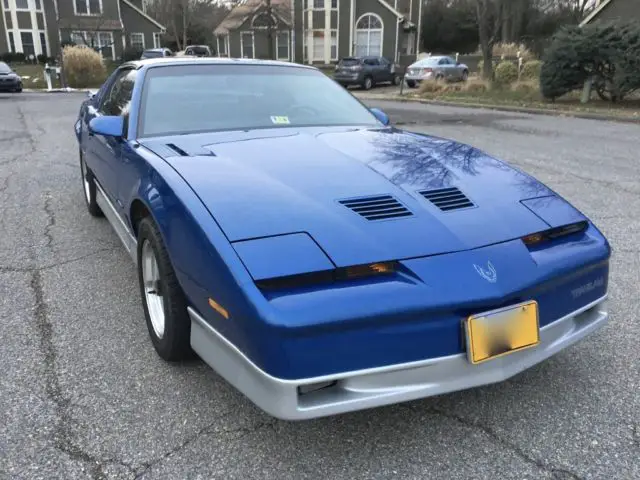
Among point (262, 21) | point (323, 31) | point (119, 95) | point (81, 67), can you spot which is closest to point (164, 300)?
point (119, 95)

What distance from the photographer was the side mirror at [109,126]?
3.26 m

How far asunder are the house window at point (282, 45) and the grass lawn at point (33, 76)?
12.4 metres

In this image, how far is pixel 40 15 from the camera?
145ft

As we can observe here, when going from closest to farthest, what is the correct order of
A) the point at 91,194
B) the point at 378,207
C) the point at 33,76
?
1. the point at 378,207
2. the point at 91,194
3. the point at 33,76

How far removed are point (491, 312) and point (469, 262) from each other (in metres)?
0.20

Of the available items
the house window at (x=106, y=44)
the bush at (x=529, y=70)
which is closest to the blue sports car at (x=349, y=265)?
the bush at (x=529, y=70)

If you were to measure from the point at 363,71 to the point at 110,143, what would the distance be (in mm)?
24471

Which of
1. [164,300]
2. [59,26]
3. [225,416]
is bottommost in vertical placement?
[225,416]

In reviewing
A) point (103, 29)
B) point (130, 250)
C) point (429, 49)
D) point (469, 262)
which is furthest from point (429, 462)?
point (429, 49)

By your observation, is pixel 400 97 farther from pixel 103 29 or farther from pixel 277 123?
pixel 103 29

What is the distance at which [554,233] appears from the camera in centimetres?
240

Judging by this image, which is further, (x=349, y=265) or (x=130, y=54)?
(x=130, y=54)

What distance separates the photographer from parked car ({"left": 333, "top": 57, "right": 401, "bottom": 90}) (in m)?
26.6

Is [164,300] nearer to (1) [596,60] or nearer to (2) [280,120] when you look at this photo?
(2) [280,120]
